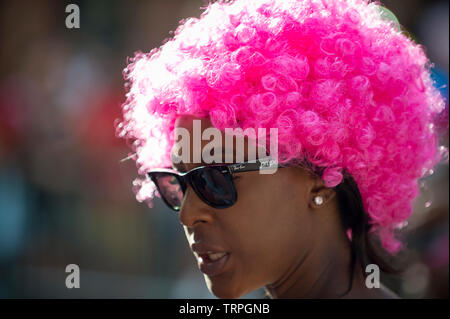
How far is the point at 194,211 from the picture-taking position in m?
2.06

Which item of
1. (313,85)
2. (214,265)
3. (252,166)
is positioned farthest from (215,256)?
(313,85)

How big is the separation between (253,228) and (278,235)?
0.11 metres

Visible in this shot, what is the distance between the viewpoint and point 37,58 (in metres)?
7.84

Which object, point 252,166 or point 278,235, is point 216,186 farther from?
point 278,235

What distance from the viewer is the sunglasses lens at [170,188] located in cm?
230

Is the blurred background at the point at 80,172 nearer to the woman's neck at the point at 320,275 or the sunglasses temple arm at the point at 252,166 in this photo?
the woman's neck at the point at 320,275

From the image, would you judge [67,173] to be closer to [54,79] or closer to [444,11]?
[54,79]

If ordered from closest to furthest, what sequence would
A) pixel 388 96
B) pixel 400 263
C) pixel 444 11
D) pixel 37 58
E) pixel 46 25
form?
pixel 388 96, pixel 400 263, pixel 444 11, pixel 37 58, pixel 46 25

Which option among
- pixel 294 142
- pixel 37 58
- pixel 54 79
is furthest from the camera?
pixel 37 58

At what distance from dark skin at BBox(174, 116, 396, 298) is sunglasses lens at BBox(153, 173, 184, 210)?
15 centimetres

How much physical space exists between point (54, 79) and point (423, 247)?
219 inches
